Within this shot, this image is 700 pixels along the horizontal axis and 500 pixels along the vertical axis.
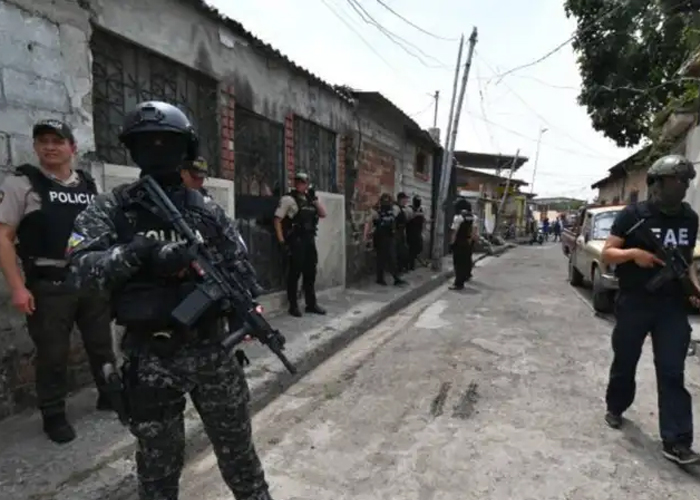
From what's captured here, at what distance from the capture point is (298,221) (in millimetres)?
6059

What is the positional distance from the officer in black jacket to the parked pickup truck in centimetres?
573

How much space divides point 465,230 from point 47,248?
777 centimetres

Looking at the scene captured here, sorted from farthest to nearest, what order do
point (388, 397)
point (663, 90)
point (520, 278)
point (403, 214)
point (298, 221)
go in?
point (663, 90), point (520, 278), point (403, 214), point (298, 221), point (388, 397)

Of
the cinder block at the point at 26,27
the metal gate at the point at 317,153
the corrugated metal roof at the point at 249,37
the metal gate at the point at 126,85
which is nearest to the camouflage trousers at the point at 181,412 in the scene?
the cinder block at the point at 26,27

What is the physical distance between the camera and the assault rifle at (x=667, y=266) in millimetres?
3100

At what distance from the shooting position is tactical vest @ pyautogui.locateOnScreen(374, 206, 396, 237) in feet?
29.2

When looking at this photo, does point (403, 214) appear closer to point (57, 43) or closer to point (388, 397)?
point (388, 397)

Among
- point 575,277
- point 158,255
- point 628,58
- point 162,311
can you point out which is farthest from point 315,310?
point 628,58

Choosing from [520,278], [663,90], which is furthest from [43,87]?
[663,90]

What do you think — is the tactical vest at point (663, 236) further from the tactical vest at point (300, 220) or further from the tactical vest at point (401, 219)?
the tactical vest at point (401, 219)

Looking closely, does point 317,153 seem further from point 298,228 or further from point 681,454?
point 681,454

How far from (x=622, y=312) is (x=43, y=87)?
12.9ft

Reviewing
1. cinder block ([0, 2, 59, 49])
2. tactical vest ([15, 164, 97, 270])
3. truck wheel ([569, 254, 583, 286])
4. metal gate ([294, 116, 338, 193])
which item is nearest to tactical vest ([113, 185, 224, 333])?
tactical vest ([15, 164, 97, 270])

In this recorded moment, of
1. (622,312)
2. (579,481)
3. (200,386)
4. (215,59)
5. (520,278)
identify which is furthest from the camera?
(520,278)
